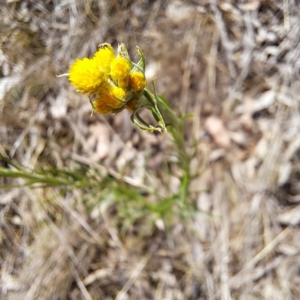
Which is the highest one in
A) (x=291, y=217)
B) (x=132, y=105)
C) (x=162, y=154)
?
(x=132, y=105)

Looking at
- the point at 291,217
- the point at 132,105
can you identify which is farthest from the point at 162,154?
the point at 132,105

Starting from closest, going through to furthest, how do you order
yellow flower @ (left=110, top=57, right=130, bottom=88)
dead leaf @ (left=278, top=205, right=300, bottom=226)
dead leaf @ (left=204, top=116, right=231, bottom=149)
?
yellow flower @ (left=110, top=57, right=130, bottom=88)
dead leaf @ (left=278, top=205, right=300, bottom=226)
dead leaf @ (left=204, top=116, right=231, bottom=149)

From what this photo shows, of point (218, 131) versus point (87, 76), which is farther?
point (218, 131)

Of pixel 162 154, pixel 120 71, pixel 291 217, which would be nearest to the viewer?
pixel 120 71

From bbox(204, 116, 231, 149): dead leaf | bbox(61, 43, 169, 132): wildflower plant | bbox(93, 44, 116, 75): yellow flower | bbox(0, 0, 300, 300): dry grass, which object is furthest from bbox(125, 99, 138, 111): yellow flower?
bbox(204, 116, 231, 149): dead leaf

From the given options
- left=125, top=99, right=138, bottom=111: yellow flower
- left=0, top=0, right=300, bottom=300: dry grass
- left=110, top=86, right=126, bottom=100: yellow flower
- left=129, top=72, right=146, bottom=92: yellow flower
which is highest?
left=129, top=72, right=146, bottom=92: yellow flower

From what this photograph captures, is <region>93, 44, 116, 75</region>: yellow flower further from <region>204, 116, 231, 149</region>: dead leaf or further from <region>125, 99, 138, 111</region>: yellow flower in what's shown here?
<region>204, 116, 231, 149</region>: dead leaf

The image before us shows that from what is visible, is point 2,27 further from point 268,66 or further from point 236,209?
point 236,209

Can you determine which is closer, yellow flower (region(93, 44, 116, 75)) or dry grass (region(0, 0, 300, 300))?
yellow flower (region(93, 44, 116, 75))

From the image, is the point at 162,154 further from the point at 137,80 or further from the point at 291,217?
the point at 137,80
